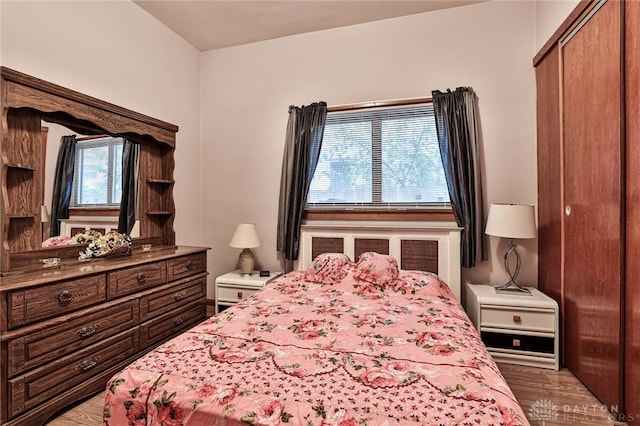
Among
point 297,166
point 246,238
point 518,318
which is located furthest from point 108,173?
point 518,318

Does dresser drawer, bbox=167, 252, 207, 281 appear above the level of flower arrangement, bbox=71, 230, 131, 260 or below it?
below

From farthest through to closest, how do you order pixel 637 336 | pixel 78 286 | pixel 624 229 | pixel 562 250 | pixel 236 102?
pixel 236 102 → pixel 562 250 → pixel 78 286 → pixel 624 229 → pixel 637 336

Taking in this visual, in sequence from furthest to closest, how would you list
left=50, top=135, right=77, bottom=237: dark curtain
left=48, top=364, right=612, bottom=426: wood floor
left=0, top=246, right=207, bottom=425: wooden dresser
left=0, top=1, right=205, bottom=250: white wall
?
left=50, top=135, right=77, bottom=237: dark curtain, left=0, top=1, right=205, bottom=250: white wall, left=48, top=364, right=612, bottom=426: wood floor, left=0, top=246, right=207, bottom=425: wooden dresser

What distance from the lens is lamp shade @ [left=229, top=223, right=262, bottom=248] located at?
3128 mm

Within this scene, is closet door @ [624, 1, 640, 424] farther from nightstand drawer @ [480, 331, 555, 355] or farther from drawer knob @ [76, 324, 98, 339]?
drawer knob @ [76, 324, 98, 339]

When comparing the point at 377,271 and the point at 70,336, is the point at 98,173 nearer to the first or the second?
the point at 70,336

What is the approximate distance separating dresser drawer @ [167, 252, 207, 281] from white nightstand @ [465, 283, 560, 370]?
2382mm

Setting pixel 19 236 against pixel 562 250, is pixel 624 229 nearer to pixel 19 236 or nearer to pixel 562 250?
pixel 562 250

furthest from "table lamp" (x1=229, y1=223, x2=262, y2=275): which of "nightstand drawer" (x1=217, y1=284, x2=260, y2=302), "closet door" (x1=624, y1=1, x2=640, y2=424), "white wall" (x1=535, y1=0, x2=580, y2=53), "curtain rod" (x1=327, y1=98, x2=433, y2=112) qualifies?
"white wall" (x1=535, y1=0, x2=580, y2=53)

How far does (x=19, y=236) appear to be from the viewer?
6.65 feet

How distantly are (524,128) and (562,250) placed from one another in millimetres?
1100

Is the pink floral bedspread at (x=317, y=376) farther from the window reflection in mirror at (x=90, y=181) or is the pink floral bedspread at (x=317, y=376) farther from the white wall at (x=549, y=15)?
the white wall at (x=549, y=15)

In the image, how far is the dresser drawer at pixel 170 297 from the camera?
2.37 meters

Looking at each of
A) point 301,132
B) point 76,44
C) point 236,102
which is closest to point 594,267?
point 301,132
